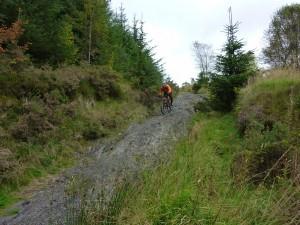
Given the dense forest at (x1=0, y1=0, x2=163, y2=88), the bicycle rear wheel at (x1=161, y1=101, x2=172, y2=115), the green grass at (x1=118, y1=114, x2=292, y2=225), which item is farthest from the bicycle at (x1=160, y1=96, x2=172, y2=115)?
the green grass at (x1=118, y1=114, x2=292, y2=225)

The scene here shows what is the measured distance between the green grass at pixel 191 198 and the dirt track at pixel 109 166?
25 cm

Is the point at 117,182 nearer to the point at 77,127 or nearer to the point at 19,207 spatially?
the point at 19,207

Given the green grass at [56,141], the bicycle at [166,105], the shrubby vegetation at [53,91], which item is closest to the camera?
the green grass at [56,141]

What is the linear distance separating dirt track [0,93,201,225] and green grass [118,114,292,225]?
246mm

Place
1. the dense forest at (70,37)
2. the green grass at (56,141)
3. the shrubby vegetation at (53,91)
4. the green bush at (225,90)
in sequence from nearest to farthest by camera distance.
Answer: the green grass at (56,141), the shrubby vegetation at (53,91), the green bush at (225,90), the dense forest at (70,37)

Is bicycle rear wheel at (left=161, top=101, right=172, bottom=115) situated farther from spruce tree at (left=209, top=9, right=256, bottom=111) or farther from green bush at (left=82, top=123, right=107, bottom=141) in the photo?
green bush at (left=82, top=123, right=107, bottom=141)

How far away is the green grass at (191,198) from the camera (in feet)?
13.4

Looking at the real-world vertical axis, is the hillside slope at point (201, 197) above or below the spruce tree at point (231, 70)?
below

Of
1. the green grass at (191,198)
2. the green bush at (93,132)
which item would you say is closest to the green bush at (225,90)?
the green bush at (93,132)

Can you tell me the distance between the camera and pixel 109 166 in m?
11.8

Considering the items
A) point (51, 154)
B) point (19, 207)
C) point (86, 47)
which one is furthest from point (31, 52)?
point (19, 207)

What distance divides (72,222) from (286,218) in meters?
1.99

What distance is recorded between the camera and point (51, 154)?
45.8 ft

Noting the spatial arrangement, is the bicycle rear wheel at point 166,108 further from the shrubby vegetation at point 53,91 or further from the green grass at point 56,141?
the green grass at point 56,141
